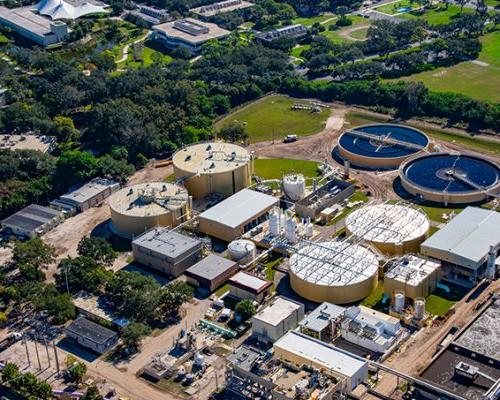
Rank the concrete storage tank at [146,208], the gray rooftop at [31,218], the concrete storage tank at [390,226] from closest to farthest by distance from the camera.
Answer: the concrete storage tank at [390,226] → the concrete storage tank at [146,208] → the gray rooftop at [31,218]

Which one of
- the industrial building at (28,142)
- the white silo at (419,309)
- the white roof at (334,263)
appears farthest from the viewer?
the industrial building at (28,142)

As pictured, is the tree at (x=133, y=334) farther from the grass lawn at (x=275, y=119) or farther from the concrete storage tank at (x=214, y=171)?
the grass lawn at (x=275, y=119)

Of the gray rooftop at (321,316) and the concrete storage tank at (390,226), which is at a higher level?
the concrete storage tank at (390,226)

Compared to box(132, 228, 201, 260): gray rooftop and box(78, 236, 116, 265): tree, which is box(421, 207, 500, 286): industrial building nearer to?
box(132, 228, 201, 260): gray rooftop

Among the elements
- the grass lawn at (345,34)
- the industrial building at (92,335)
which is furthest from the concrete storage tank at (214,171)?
the grass lawn at (345,34)

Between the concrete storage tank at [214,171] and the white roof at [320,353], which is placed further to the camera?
the concrete storage tank at [214,171]

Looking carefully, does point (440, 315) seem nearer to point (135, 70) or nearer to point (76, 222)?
point (76, 222)

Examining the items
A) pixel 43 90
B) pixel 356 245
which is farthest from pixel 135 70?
pixel 356 245

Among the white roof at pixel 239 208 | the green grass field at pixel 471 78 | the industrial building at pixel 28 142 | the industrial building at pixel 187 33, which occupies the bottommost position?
the industrial building at pixel 28 142

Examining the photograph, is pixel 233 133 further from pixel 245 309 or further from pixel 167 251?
pixel 245 309
